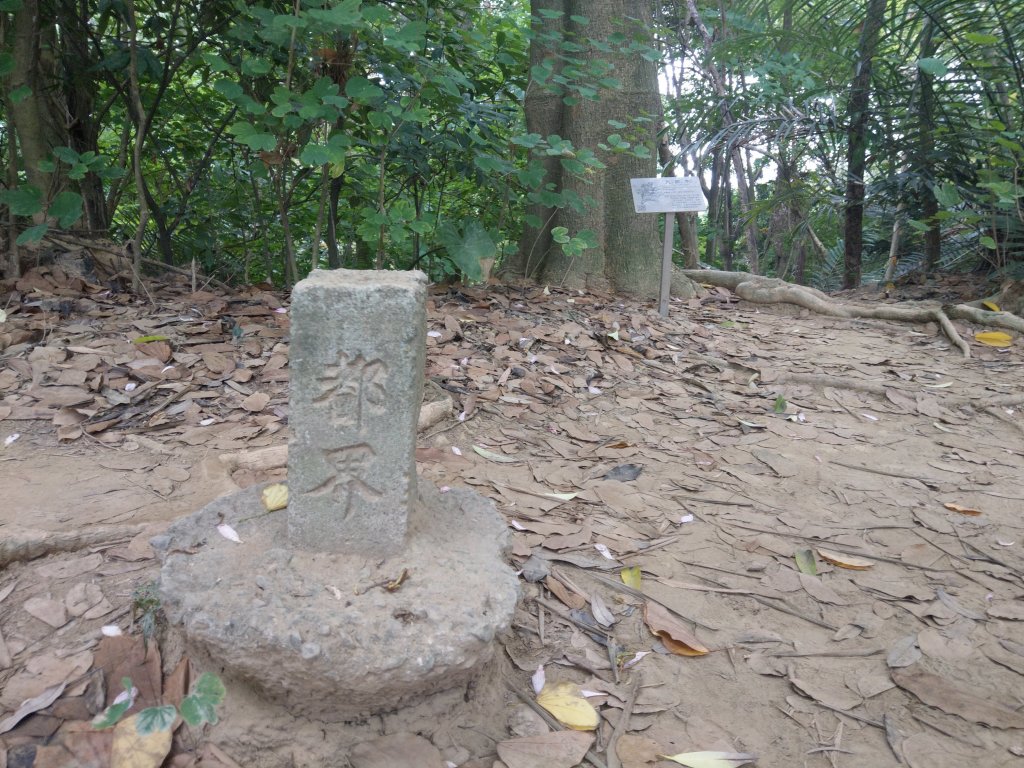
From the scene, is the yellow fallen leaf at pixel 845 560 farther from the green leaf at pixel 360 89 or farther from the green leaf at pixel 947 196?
the green leaf at pixel 947 196

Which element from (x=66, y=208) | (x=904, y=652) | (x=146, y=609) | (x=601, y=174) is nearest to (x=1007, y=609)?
(x=904, y=652)

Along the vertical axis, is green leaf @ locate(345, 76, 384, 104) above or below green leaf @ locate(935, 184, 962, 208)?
above

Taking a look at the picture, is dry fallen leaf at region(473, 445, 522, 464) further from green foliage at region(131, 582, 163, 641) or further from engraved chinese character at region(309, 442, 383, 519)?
green foliage at region(131, 582, 163, 641)

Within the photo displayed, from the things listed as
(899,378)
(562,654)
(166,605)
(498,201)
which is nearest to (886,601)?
(562,654)

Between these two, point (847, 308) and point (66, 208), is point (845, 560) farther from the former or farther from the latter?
point (847, 308)

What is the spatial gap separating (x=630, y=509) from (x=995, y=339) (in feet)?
12.3

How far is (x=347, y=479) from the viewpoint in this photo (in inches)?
71.9

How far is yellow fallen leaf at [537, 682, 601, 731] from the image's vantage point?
1.77 m

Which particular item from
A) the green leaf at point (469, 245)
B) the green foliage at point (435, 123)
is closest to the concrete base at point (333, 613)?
the green foliage at point (435, 123)

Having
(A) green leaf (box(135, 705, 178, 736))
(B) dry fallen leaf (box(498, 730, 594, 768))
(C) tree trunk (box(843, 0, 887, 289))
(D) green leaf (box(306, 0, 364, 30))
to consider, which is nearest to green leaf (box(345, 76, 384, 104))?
(D) green leaf (box(306, 0, 364, 30))

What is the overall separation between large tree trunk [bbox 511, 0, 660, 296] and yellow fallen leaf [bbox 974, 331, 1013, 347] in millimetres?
2290

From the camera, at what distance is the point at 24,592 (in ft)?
6.41

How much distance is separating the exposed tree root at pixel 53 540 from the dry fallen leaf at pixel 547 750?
131 cm

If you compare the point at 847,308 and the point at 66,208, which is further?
the point at 847,308
